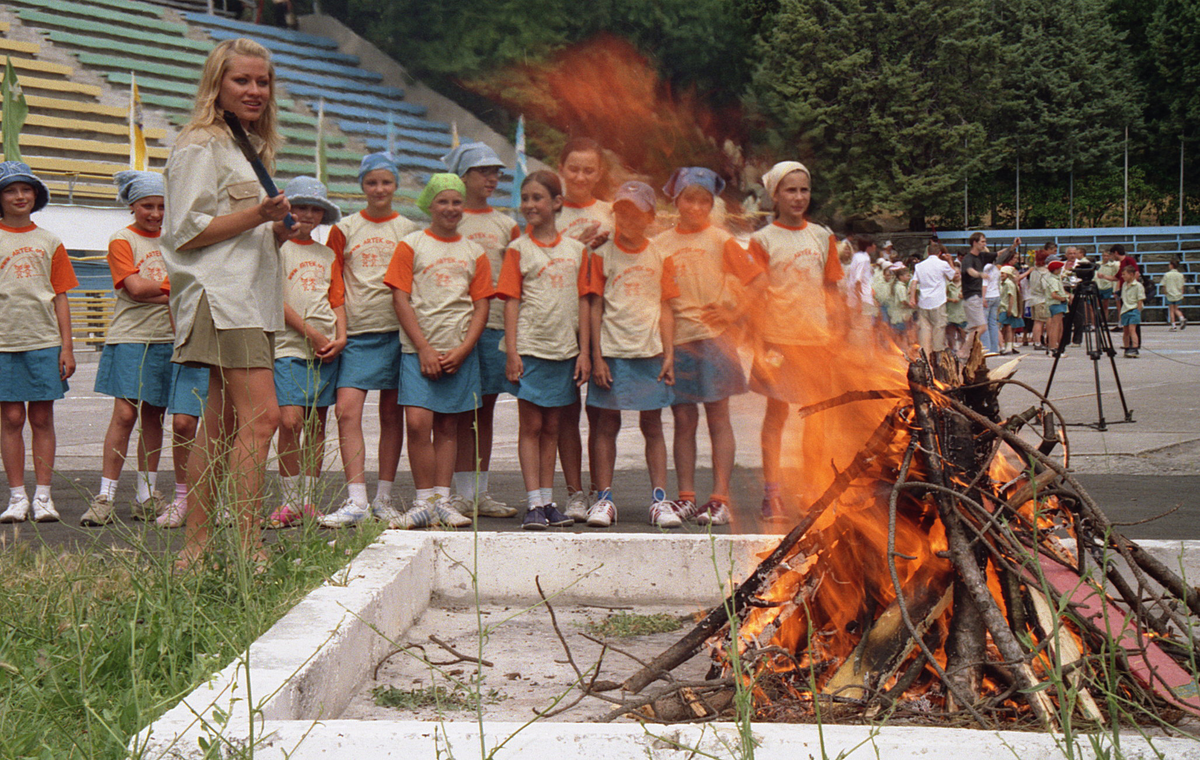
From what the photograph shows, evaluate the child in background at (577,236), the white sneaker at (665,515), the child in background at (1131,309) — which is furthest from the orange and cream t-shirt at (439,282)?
the child in background at (1131,309)

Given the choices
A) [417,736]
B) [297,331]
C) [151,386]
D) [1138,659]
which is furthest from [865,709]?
[151,386]

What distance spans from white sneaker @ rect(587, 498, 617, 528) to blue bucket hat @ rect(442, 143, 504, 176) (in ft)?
6.44

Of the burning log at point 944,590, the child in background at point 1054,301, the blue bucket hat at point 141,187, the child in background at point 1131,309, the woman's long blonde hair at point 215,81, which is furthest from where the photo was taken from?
the child in background at point 1054,301

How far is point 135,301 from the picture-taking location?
621cm

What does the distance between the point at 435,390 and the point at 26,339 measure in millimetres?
2340

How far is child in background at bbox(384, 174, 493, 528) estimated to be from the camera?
18.7ft

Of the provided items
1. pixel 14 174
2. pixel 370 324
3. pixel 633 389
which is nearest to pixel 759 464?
pixel 633 389

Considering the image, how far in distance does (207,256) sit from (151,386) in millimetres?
2552

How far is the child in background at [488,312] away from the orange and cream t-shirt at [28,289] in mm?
2164

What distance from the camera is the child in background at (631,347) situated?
19.3 ft

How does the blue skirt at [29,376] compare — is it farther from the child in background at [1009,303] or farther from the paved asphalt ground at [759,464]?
the child in background at [1009,303]

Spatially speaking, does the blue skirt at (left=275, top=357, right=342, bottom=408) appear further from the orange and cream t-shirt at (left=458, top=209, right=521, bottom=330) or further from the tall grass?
the tall grass

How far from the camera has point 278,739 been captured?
2072 mm


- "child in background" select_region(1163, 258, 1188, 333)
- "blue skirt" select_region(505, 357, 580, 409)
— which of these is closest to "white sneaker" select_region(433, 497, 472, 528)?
"blue skirt" select_region(505, 357, 580, 409)
